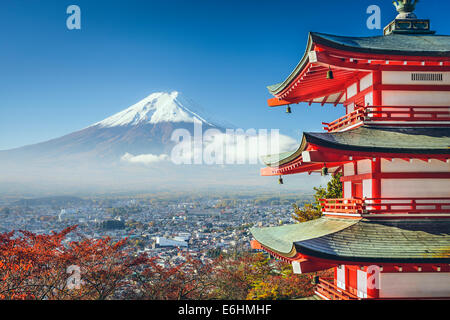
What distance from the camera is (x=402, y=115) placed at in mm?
9969

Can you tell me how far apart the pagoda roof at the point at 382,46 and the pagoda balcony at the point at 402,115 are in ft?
3.98

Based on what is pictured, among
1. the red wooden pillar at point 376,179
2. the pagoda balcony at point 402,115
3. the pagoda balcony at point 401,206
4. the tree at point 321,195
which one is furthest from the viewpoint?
the tree at point 321,195

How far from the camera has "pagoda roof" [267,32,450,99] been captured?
9195mm

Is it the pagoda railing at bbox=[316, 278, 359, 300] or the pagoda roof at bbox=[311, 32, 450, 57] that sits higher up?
the pagoda roof at bbox=[311, 32, 450, 57]

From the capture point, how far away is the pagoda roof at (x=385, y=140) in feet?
28.6

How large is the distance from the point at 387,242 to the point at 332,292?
2.62 m

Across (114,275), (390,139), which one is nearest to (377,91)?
(390,139)

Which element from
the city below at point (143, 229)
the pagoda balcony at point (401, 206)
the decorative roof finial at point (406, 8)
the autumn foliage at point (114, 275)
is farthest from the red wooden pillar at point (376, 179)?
the city below at point (143, 229)

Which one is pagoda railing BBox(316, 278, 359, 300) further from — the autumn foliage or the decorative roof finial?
the decorative roof finial

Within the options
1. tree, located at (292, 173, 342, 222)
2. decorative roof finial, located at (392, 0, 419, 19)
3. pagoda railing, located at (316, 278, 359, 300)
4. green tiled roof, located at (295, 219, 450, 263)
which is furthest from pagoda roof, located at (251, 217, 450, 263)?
tree, located at (292, 173, 342, 222)

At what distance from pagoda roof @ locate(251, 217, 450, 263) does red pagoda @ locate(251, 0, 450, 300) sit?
0.07 feet

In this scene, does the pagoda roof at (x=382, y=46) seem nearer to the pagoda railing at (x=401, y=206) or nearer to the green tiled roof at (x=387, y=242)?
the pagoda railing at (x=401, y=206)

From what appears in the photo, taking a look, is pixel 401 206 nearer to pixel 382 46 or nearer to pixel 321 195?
pixel 382 46
